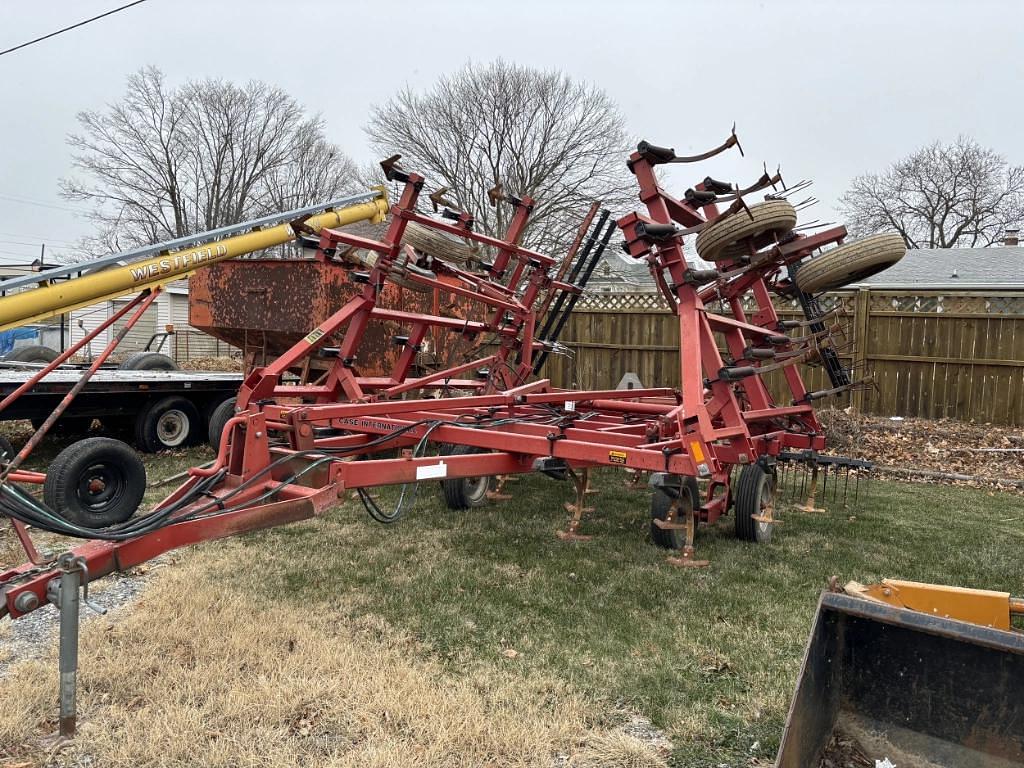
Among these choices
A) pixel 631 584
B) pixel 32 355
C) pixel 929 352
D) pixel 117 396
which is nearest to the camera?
pixel 631 584

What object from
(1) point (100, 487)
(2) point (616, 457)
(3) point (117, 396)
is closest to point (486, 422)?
(2) point (616, 457)

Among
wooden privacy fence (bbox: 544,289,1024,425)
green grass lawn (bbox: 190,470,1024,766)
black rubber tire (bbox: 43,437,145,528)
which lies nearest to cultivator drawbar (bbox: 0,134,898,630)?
green grass lawn (bbox: 190,470,1024,766)

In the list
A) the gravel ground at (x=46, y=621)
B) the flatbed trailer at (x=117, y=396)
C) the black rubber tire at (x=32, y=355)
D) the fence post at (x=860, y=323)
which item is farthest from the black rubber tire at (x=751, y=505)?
the black rubber tire at (x=32, y=355)

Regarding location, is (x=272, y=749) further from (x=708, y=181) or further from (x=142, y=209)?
(x=142, y=209)

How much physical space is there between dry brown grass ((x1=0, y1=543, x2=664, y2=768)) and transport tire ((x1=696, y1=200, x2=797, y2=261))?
9.73ft

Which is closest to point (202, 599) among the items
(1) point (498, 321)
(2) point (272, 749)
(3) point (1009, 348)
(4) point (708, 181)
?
(2) point (272, 749)

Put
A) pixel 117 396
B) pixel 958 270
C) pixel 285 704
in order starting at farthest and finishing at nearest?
1. pixel 958 270
2. pixel 117 396
3. pixel 285 704

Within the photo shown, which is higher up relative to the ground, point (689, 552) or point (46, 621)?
A: point (689, 552)

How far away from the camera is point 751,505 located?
5.03m

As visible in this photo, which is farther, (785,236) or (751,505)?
(785,236)

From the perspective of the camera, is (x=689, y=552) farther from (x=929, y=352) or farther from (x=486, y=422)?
(x=929, y=352)

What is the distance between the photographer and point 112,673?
3.06 meters

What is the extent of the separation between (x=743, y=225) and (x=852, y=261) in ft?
3.55

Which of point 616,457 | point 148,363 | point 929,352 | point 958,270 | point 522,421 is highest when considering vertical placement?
point 958,270
